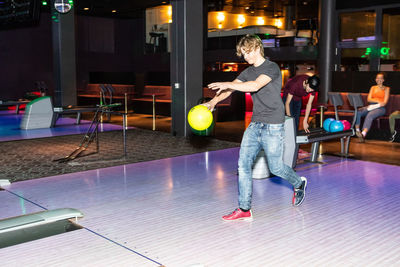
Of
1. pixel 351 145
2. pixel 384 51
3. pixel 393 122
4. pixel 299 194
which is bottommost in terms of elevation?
pixel 351 145

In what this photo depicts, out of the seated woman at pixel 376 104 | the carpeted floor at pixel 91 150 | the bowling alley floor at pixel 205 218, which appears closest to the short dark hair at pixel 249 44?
the bowling alley floor at pixel 205 218

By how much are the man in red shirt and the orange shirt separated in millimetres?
3562

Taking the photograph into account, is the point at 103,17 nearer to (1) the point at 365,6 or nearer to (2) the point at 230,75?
(2) the point at 230,75

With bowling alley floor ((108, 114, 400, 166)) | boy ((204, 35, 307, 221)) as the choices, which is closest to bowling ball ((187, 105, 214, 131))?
boy ((204, 35, 307, 221))

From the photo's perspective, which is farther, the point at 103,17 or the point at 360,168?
the point at 103,17

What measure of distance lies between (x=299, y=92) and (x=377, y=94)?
390 cm

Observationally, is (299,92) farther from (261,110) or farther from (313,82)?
(261,110)

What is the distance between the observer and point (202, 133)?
31.4ft

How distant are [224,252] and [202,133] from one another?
6318mm

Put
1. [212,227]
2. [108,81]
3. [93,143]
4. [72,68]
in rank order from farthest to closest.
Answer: [108,81] < [72,68] < [93,143] < [212,227]

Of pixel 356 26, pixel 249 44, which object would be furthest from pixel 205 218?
pixel 356 26

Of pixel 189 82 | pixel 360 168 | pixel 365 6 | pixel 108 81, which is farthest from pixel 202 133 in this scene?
pixel 108 81

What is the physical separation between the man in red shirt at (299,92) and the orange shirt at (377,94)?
3.56 meters

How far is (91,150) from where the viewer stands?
307 inches
